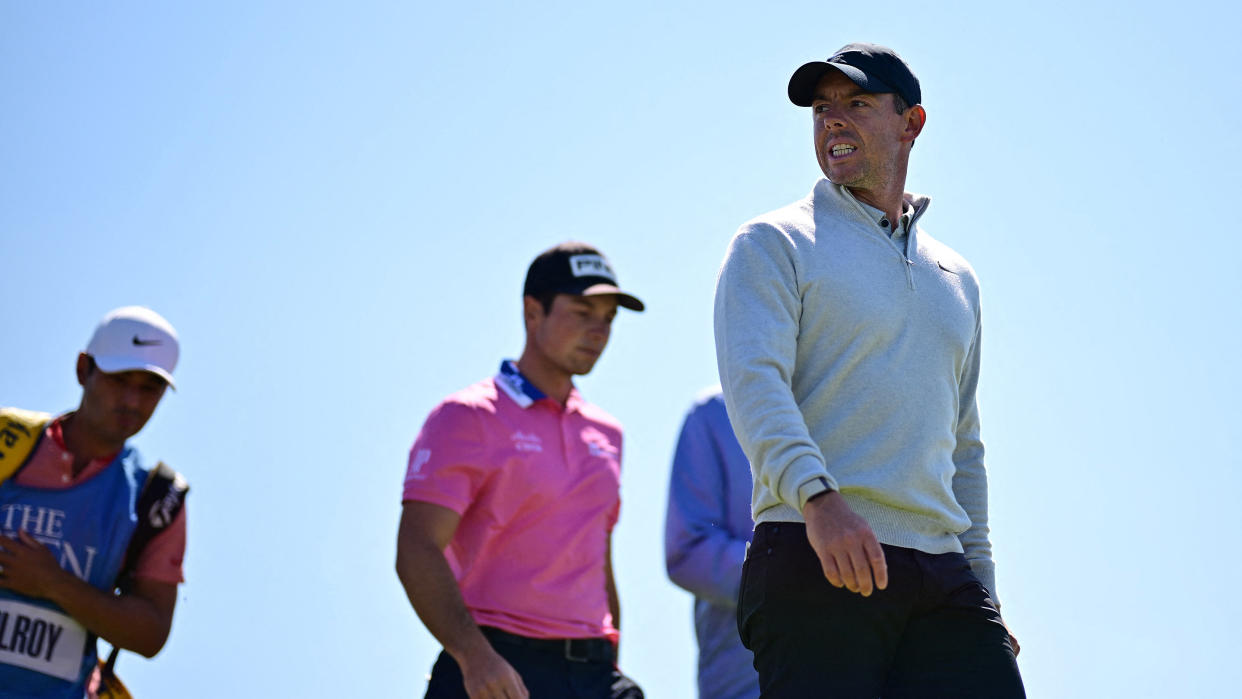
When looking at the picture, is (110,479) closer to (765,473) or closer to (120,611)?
(120,611)

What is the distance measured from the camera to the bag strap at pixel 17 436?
17.5 feet

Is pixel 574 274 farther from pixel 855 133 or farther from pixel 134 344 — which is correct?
pixel 855 133

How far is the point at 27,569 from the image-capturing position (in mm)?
5172

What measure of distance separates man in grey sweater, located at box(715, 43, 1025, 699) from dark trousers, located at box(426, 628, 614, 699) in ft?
5.97

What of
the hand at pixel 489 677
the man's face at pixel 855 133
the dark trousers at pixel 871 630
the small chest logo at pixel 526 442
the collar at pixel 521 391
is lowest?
the hand at pixel 489 677

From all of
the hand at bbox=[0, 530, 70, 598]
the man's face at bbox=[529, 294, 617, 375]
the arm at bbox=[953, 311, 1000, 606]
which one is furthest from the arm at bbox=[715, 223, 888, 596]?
the hand at bbox=[0, 530, 70, 598]

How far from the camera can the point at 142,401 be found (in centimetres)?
564

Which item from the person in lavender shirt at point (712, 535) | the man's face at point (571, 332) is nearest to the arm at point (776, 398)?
the man's face at point (571, 332)

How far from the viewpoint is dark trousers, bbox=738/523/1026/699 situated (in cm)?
350

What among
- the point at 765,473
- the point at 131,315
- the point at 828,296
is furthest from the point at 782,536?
the point at 131,315

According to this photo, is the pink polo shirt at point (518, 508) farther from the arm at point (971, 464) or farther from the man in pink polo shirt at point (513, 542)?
the arm at point (971, 464)

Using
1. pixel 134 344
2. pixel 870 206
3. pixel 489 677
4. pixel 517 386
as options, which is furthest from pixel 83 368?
pixel 870 206

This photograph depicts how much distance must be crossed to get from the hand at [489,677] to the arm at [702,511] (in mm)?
1303

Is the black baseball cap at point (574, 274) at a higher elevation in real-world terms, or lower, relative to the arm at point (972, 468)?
higher
